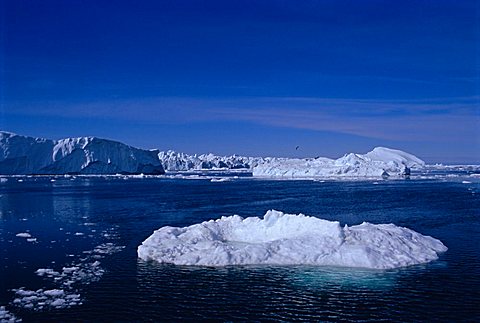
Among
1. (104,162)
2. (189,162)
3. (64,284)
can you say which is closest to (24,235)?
(64,284)

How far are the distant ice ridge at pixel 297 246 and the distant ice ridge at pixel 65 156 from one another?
77.0 metres

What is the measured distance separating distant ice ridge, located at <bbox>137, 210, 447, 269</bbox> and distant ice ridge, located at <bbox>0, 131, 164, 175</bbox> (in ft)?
253

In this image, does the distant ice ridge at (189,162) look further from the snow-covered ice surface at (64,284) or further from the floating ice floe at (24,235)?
the snow-covered ice surface at (64,284)

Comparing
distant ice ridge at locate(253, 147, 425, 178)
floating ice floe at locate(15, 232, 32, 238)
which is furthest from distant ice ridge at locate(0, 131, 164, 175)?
floating ice floe at locate(15, 232, 32, 238)

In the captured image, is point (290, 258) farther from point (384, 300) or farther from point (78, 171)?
point (78, 171)

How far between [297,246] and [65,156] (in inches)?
3334

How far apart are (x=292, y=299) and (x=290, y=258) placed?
4597 millimetres

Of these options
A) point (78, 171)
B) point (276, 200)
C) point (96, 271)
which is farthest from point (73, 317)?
point (78, 171)

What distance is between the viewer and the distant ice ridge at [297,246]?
63.8ft

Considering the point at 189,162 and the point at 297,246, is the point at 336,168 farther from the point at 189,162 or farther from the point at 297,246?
the point at 189,162

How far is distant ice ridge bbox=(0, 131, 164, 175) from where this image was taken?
88.9 meters

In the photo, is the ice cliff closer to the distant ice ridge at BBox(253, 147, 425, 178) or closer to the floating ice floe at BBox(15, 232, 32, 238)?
the distant ice ridge at BBox(253, 147, 425, 178)

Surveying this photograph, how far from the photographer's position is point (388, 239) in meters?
20.8

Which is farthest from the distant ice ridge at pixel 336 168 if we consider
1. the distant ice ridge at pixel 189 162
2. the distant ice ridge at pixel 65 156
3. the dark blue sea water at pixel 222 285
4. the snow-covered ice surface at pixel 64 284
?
the snow-covered ice surface at pixel 64 284
